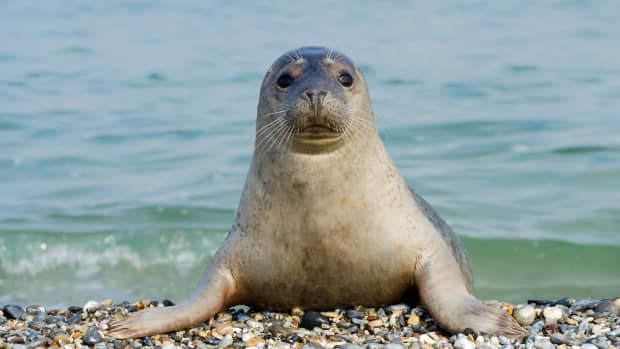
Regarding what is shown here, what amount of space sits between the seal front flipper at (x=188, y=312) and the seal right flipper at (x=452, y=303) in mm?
931

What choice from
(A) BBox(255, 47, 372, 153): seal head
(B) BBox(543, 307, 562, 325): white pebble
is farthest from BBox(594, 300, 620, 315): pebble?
(A) BBox(255, 47, 372, 153): seal head

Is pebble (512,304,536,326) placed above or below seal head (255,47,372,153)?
below

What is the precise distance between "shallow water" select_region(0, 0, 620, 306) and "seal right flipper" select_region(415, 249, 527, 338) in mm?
2441

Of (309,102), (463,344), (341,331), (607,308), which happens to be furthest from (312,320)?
(607,308)

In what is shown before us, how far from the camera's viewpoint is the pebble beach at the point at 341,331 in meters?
4.45

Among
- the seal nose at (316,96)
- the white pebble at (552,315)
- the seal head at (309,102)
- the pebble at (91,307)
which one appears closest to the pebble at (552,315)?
the white pebble at (552,315)

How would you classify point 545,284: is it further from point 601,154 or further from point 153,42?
point 153,42

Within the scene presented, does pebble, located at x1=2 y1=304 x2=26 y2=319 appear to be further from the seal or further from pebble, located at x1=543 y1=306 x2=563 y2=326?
pebble, located at x1=543 y1=306 x2=563 y2=326

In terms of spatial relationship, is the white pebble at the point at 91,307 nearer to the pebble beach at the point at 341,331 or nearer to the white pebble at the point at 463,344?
the pebble beach at the point at 341,331

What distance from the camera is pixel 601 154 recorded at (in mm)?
10742

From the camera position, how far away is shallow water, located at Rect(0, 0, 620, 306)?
8297mm

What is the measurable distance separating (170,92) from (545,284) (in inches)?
351

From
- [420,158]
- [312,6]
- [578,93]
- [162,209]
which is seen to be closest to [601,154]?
[420,158]

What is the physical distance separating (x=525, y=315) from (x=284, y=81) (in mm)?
1561
